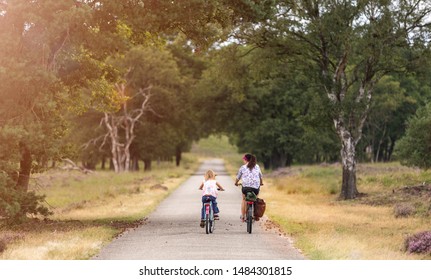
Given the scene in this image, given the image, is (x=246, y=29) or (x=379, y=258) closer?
(x=379, y=258)

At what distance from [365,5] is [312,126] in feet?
21.8

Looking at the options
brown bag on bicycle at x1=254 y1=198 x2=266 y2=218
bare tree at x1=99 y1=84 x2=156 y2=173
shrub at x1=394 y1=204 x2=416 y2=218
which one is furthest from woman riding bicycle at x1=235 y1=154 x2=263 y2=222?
bare tree at x1=99 y1=84 x2=156 y2=173

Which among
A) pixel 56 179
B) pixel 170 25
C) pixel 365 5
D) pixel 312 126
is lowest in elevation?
pixel 56 179

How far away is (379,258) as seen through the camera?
13.6 meters

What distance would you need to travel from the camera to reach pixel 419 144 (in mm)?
33062

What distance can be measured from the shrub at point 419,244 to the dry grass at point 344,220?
0.20 meters

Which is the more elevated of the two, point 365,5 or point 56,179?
point 365,5

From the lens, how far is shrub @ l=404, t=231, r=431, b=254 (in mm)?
14750

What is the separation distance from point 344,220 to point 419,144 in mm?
12784

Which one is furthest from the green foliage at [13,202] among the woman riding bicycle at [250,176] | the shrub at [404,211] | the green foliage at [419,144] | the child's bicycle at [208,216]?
the green foliage at [419,144]

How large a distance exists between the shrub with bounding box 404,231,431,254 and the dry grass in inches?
7.8

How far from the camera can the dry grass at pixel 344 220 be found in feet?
48.8
